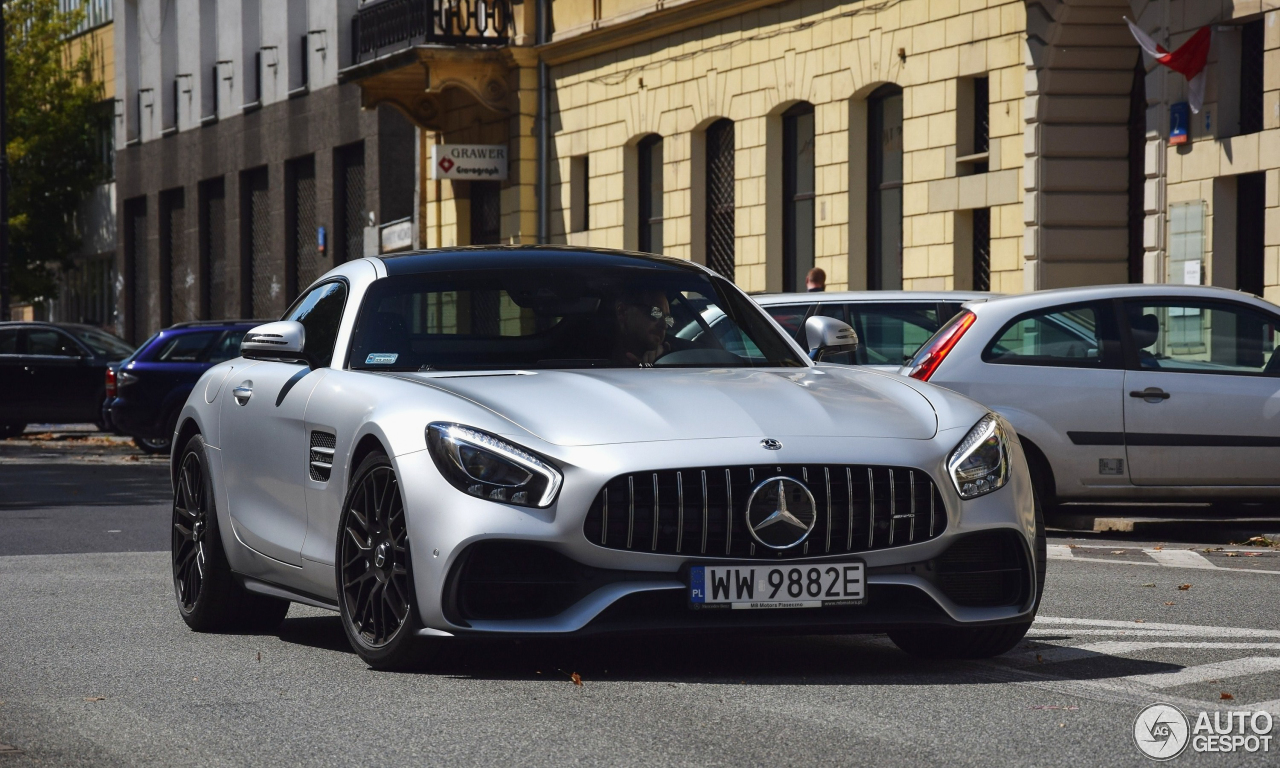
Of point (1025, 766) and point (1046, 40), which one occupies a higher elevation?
point (1046, 40)

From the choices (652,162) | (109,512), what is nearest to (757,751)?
(109,512)

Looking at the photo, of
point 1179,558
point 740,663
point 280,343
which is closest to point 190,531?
point 280,343

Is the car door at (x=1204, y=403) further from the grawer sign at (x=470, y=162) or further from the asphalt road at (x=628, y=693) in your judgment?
the grawer sign at (x=470, y=162)

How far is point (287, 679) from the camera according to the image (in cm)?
677

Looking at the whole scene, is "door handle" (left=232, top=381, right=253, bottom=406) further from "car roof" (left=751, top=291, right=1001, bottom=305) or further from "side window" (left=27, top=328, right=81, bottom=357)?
"side window" (left=27, top=328, right=81, bottom=357)

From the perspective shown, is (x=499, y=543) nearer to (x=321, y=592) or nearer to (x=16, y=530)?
(x=321, y=592)

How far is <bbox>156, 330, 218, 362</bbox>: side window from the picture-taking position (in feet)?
78.0

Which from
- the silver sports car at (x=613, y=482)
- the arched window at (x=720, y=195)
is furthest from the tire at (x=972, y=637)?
the arched window at (x=720, y=195)

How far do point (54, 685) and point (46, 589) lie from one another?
355cm

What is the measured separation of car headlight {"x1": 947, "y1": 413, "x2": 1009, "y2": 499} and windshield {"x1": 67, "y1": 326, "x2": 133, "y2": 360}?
2291cm

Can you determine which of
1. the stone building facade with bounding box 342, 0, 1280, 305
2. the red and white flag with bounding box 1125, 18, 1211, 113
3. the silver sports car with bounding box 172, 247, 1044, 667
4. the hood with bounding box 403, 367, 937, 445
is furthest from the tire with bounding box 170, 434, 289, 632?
the red and white flag with bounding box 1125, 18, 1211, 113

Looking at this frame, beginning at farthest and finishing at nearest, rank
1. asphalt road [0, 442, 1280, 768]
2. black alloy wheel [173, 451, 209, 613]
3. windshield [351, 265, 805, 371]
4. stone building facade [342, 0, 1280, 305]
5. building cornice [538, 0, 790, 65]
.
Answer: building cornice [538, 0, 790, 65], stone building facade [342, 0, 1280, 305], black alloy wheel [173, 451, 209, 613], windshield [351, 265, 805, 371], asphalt road [0, 442, 1280, 768]

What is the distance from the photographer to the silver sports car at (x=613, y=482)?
20.5ft

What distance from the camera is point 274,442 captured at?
25.4ft
